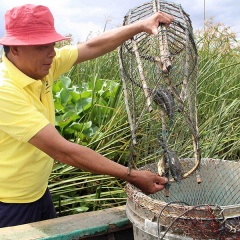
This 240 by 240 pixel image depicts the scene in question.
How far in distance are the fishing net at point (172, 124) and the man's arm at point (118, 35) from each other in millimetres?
37

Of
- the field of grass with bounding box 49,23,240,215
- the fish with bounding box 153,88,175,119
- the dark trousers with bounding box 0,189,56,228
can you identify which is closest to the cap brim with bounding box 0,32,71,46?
the fish with bounding box 153,88,175,119

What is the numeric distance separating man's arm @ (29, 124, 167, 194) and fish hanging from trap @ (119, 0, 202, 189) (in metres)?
0.06

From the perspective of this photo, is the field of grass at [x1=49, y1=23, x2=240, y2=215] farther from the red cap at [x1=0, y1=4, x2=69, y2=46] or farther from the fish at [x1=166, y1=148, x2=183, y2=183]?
the red cap at [x1=0, y1=4, x2=69, y2=46]

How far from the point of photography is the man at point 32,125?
5.57 feet

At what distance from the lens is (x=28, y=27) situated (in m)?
1.81

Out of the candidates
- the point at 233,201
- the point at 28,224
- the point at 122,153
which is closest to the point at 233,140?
the point at 122,153

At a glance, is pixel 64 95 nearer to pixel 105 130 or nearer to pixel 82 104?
pixel 82 104

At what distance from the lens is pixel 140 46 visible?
2236 millimetres

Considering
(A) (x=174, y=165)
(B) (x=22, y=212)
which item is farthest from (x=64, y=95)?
(A) (x=174, y=165)

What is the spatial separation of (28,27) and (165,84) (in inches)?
23.6

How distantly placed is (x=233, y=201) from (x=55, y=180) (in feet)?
3.41

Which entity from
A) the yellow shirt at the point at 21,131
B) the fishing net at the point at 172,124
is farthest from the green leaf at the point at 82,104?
the yellow shirt at the point at 21,131

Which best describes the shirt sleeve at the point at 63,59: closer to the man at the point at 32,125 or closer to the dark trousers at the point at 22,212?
the man at the point at 32,125

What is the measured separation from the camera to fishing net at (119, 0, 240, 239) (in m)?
1.41
